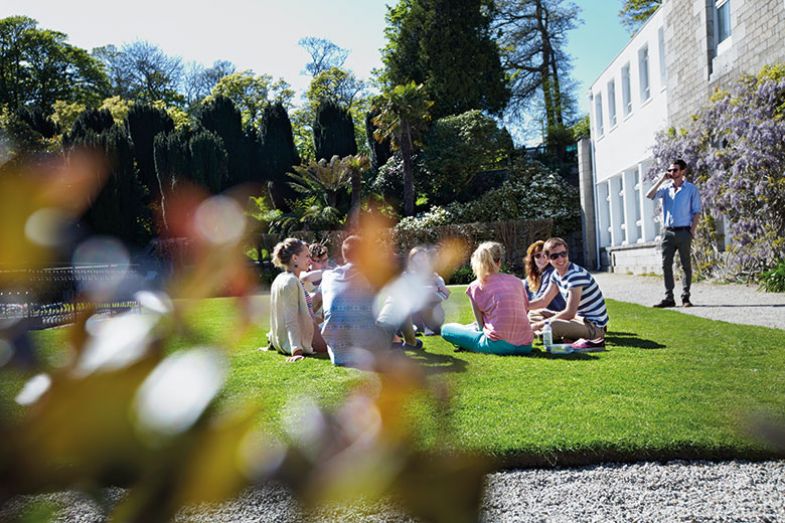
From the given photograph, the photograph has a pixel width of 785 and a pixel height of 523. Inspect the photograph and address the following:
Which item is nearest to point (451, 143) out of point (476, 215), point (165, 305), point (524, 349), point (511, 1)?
point (476, 215)

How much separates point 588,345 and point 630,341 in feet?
1.91

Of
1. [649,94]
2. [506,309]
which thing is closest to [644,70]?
[649,94]

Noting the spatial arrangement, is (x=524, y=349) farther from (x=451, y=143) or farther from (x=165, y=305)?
(x=451, y=143)

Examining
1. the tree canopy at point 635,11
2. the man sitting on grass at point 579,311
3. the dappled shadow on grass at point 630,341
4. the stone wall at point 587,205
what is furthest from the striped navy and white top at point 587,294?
the tree canopy at point 635,11

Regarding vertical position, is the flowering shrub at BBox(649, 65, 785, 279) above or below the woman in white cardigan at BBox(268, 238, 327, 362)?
above

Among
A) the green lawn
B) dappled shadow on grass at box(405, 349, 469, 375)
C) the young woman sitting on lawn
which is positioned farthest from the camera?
the young woman sitting on lawn

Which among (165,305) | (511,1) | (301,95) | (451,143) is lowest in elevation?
(165,305)

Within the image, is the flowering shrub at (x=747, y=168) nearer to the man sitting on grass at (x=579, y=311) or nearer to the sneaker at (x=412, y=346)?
the man sitting on grass at (x=579, y=311)

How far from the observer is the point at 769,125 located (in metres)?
10.4

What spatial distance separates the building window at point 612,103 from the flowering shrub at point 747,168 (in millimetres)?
7499

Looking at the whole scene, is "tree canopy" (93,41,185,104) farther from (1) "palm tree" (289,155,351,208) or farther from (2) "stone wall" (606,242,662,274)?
(2) "stone wall" (606,242,662,274)

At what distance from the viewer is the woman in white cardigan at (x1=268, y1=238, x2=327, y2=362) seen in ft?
18.6

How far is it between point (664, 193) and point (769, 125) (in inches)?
113

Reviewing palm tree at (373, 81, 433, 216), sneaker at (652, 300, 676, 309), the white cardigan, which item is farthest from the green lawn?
palm tree at (373, 81, 433, 216)
